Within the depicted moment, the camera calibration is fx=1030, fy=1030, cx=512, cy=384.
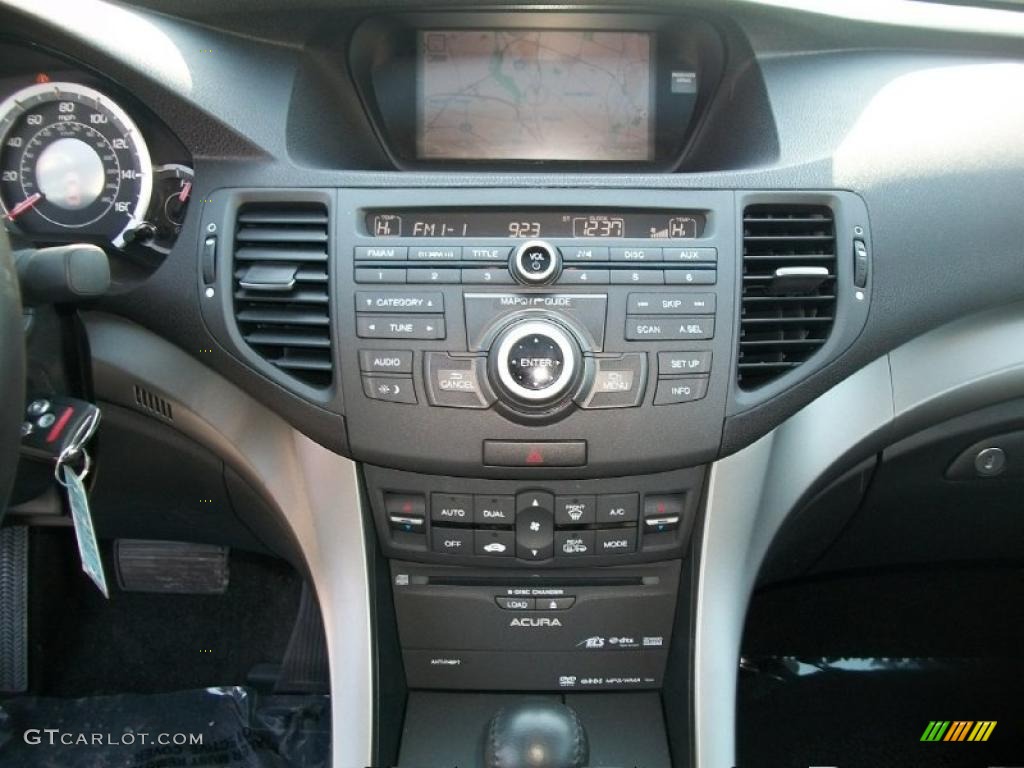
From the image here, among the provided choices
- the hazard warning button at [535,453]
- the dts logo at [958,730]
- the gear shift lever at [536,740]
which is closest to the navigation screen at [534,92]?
the hazard warning button at [535,453]

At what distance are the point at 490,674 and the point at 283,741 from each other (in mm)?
846

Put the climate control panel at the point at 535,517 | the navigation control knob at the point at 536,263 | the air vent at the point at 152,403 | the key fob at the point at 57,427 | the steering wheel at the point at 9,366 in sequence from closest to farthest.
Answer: the steering wheel at the point at 9,366, the key fob at the point at 57,427, the navigation control knob at the point at 536,263, the climate control panel at the point at 535,517, the air vent at the point at 152,403

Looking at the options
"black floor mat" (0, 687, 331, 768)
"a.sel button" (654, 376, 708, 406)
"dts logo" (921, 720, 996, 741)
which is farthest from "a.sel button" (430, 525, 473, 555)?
"dts logo" (921, 720, 996, 741)

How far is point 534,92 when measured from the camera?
171cm

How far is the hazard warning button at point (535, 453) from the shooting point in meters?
1.47

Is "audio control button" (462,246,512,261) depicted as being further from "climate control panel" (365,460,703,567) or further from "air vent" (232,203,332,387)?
"climate control panel" (365,460,703,567)

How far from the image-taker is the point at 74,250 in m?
1.28

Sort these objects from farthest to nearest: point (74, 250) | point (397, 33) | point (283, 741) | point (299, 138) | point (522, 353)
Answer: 1. point (283, 741)
2. point (397, 33)
3. point (299, 138)
4. point (522, 353)
5. point (74, 250)

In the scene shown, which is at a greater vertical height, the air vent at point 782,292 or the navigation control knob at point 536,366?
the air vent at point 782,292

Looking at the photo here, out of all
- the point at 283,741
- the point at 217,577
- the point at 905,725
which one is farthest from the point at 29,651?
the point at 905,725

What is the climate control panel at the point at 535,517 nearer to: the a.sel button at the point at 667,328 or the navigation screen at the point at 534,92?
the a.sel button at the point at 667,328

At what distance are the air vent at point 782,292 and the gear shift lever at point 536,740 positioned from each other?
56cm

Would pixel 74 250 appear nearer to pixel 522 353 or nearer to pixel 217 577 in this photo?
pixel 522 353

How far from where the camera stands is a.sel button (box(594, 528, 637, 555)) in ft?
5.12
